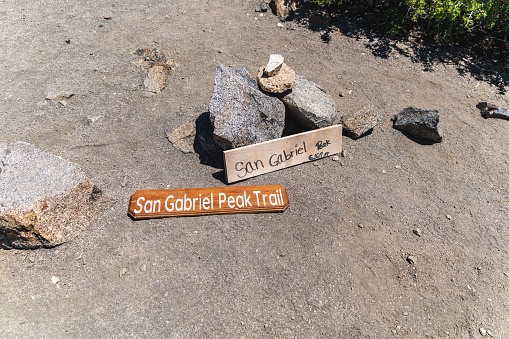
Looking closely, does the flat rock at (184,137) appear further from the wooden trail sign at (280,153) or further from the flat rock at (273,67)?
the flat rock at (273,67)

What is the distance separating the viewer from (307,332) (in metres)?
3.38

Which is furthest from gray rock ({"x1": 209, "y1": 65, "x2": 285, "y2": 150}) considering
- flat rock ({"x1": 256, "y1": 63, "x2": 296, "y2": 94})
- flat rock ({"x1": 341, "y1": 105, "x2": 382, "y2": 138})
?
flat rock ({"x1": 341, "y1": 105, "x2": 382, "y2": 138})

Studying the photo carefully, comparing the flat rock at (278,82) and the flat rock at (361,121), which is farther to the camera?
the flat rock at (361,121)

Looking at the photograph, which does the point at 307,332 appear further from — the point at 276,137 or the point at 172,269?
the point at 276,137

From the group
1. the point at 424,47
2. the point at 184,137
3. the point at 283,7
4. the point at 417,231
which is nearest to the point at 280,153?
the point at 184,137

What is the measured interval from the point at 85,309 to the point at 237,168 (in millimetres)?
2342

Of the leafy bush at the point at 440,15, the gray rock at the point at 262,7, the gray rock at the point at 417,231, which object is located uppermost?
the leafy bush at the point at 440,15

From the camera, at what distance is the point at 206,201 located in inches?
165

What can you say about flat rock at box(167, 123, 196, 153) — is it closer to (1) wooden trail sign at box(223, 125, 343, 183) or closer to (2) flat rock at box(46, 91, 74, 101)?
(1) wooden trail sign at box(223, 125, 343, 183)

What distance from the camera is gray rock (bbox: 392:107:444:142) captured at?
5.20m

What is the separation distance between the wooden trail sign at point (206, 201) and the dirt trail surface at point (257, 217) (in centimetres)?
15

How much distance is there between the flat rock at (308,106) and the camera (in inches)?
188

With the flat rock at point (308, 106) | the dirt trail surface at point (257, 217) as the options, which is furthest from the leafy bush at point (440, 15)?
the flat rock at point (308, 106)

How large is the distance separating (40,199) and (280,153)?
2.97m
